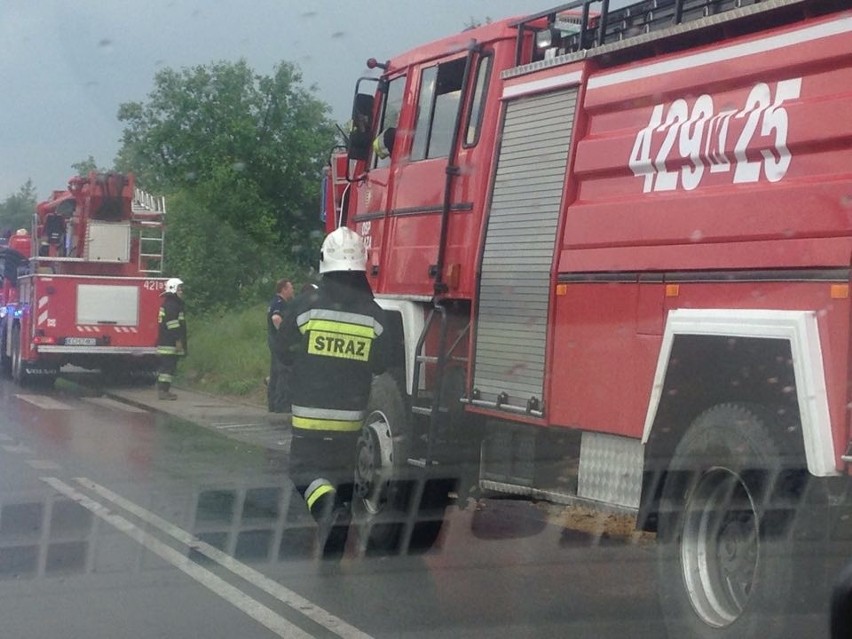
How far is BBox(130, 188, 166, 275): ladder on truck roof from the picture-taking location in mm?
21594

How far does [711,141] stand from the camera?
597 centimetres

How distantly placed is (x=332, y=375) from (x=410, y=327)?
3.87 feet

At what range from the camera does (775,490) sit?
5.30 meters

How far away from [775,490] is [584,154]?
2296mm

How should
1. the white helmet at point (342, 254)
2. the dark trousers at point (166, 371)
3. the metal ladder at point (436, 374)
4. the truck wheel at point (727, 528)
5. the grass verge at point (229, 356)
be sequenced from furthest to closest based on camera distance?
1. the grass verge at point (229, 356)
2. the dark trousers at point (166, 371)
3. the metal ladder at point (436, 374)
4. the white helmet at point (342, 254)
5. the truck wheel at point (727, 528)

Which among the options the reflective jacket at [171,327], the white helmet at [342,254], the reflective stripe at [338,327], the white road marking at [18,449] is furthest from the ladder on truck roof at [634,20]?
the reflective jacket at [171,327]

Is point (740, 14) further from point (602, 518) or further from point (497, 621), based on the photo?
point (602, 518)

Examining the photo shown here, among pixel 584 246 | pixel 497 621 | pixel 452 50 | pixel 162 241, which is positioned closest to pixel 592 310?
pixel 584 246

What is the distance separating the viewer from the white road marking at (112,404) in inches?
693

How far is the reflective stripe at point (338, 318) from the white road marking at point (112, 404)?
34.0 ft

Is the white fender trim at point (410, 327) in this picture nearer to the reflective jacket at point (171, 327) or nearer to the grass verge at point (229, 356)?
the grass verge at point (229, 356)

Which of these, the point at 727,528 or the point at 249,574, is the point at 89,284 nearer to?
the point at 249,574

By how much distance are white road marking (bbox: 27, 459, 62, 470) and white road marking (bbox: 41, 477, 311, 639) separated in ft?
4.74

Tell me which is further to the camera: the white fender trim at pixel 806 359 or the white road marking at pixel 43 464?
the white road marking at pixel 43 464
